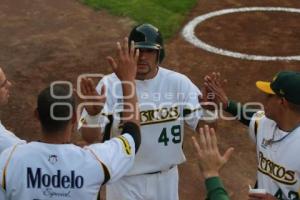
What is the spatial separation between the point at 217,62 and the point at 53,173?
676 cm

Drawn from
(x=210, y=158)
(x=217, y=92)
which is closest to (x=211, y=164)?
(x=210, y=158)

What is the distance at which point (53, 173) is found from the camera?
Result: 11.7 feet

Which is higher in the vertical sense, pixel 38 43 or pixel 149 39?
pixel 149 39

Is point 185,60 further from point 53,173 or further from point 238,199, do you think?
point 53,173

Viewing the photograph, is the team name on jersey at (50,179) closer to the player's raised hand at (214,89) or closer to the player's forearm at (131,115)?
the player's forearm at (131,115)

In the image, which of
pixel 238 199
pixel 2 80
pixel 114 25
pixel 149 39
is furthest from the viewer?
pixel 114 25

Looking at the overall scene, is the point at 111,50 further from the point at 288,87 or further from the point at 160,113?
the point at 288,87

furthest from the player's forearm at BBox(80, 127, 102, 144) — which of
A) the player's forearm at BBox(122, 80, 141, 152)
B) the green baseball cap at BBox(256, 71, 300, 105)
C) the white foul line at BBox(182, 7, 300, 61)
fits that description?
the white foul line at BBox(182, 7, 300, 61)

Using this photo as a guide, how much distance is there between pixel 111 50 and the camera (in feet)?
34.4

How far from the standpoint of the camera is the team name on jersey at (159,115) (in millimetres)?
5180

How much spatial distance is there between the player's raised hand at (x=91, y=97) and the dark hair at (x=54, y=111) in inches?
21.4

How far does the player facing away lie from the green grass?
7.48 metres

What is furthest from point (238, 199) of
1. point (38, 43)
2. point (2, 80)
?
point (38, 43)

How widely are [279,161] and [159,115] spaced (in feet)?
4.61
